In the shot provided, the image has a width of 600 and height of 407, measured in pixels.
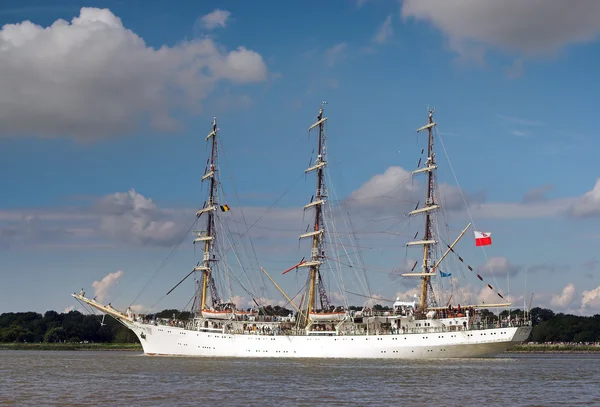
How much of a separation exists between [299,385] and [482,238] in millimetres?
49238

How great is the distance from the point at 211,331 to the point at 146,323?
10431mm

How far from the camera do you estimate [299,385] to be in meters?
63.8

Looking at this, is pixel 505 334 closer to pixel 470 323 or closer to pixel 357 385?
pixel 470 323

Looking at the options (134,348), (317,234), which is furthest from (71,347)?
(317,234)

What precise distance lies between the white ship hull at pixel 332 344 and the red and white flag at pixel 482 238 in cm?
1107

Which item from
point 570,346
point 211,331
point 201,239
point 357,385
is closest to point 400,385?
point 357,385

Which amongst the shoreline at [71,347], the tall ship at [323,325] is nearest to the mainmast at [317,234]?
the tall ship at [323,325]

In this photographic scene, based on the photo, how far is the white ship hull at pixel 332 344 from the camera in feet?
343

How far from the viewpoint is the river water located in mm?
52938

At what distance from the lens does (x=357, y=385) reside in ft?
210

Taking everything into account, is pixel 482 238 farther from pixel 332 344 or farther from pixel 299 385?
pixel 299 385

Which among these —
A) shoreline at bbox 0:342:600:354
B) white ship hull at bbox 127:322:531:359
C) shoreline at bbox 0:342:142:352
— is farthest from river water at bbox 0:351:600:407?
shoreline at bbox 0:342:142:352

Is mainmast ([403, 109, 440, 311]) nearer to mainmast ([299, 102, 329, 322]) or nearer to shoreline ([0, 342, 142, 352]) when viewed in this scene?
mainmast ([299, 102, 329, 322])

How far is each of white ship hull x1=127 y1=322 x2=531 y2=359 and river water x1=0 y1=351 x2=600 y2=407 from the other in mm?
14068
